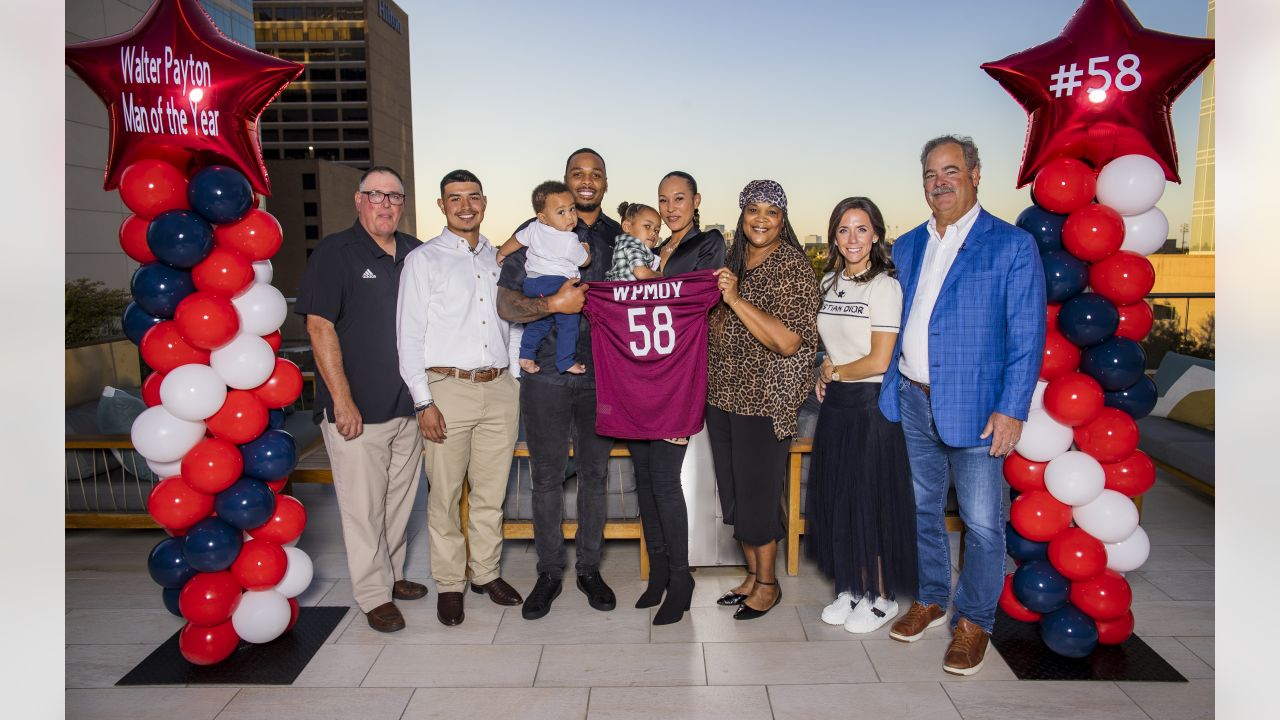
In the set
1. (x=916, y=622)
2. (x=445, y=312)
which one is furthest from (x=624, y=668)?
(x=445, y=312)

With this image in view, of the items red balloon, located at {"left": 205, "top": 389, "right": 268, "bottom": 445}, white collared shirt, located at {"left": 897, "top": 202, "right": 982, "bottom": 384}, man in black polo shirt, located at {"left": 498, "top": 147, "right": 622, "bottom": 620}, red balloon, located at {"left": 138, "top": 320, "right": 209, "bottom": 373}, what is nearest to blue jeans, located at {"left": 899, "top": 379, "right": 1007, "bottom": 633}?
white collared shirt, located at {"left": 897, "top": 202, "right": 982, "bottom": 384}

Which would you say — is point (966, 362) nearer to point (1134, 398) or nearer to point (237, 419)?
point (1134, 398)

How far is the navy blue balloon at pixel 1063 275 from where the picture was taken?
9.52ft

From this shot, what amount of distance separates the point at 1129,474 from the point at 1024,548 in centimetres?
46

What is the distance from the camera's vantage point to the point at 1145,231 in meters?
2.88

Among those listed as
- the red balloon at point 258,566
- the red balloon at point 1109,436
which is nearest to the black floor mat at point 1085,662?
the red balloon at point 1109,436

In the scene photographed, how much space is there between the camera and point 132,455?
4367 millimetres

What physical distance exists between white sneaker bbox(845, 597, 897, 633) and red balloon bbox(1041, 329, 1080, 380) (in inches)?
43.9

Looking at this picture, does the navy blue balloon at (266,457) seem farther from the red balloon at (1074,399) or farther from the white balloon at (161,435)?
the red balloon at (1074,399)

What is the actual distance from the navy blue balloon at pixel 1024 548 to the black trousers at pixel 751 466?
0.89m
